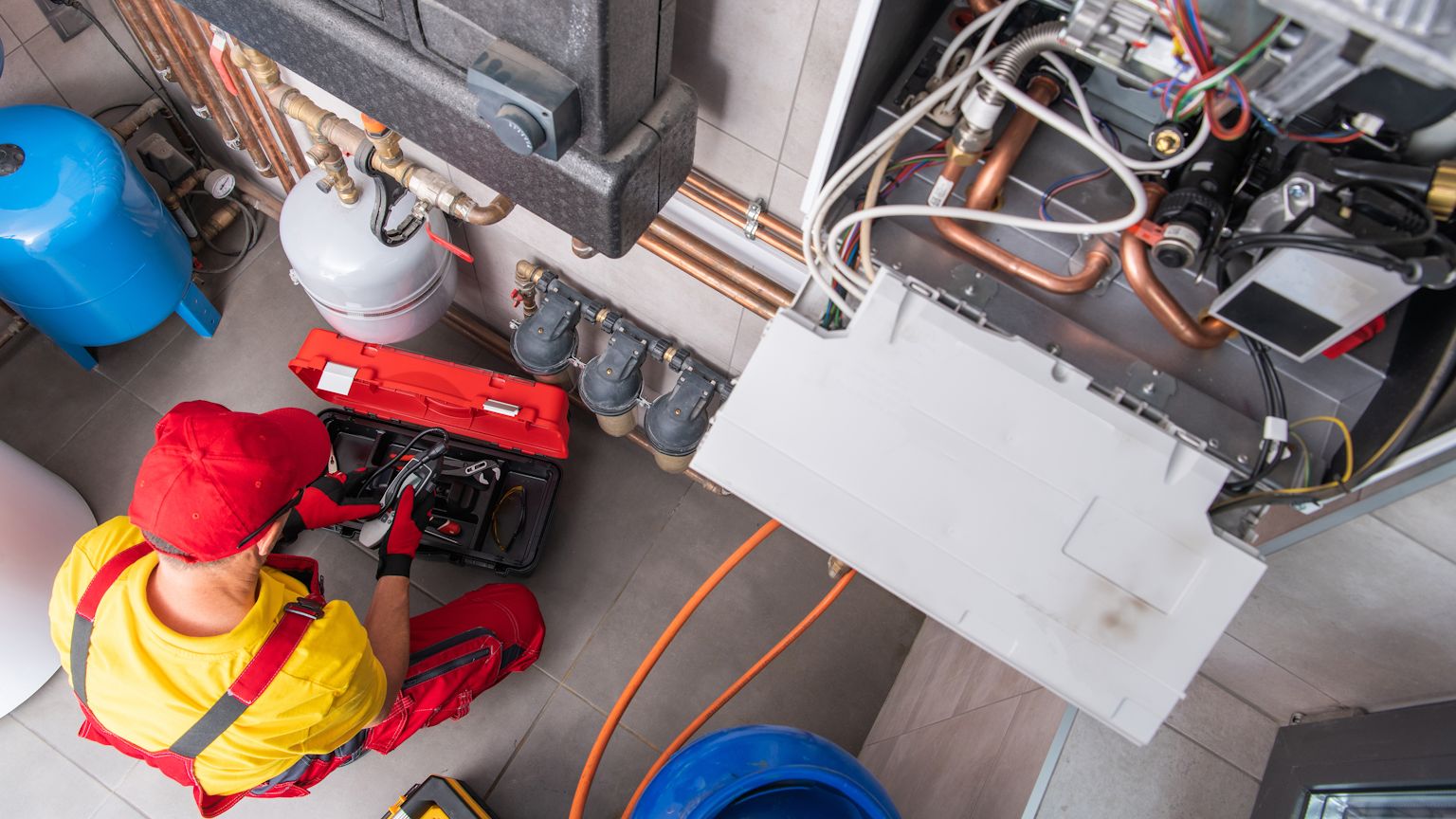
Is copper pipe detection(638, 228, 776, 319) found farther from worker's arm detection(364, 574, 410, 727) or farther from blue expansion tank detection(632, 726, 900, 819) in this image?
worker's arm detection(364, 574, 410, 727)

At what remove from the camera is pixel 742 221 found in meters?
1.14

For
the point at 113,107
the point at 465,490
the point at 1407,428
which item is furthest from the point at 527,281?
the point at 1407,428

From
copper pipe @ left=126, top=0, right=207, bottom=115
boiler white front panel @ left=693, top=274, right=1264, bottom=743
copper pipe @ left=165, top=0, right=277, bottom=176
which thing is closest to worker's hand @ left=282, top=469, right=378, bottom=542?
copper pipe @ left=165, top=0, right=277, bottom=176

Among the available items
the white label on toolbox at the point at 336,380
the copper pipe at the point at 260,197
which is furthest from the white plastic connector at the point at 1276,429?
the copper pipe at the point at 260,197

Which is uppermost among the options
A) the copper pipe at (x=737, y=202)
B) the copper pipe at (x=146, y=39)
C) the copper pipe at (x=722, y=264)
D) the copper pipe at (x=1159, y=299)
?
the copper pipe at (x=1159, y=299)

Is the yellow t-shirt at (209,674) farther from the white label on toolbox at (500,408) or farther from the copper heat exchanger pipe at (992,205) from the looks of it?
the copper heat exchanger pipe at (992,205)

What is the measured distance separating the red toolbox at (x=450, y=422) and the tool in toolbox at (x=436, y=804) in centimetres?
42

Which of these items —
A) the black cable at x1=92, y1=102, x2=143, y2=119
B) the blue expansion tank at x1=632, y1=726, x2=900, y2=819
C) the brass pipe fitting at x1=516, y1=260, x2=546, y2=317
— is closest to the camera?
the blue expansion tank at x1=632, y1=726, x2=900, y2=819

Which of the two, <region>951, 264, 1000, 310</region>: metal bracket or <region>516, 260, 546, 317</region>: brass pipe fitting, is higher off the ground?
<region>951, 264, 1000, 310</region>: metal bracket

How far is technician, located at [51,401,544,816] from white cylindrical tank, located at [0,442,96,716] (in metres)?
0.42

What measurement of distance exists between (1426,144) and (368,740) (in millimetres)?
1588

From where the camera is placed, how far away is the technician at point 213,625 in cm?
111

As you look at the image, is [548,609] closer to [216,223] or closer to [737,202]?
[737,202]

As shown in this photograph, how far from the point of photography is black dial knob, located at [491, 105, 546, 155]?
774mm
